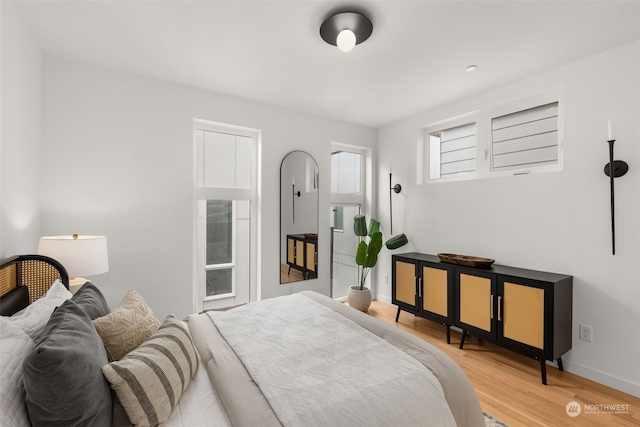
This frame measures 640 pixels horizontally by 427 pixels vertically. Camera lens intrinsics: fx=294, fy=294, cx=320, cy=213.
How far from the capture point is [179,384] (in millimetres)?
1139

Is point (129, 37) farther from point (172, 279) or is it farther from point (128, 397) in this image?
point (128, 397)

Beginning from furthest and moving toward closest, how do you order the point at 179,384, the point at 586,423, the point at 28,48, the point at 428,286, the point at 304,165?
the point at 304,165 → the point at 428,286 → the point at 28,48 → the point at 586,423 → the point at 179,384

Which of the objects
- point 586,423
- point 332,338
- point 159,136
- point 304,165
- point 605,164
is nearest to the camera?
point 332,338

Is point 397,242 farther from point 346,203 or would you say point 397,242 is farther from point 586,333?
point 586,333

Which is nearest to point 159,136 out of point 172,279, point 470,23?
point 172,279

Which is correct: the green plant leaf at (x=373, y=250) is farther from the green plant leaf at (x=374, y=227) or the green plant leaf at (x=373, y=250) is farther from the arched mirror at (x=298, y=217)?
the arched mirror at (x=298, y=217)

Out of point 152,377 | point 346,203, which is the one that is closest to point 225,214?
point 346,203

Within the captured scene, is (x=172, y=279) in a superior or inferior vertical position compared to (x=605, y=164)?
inferior

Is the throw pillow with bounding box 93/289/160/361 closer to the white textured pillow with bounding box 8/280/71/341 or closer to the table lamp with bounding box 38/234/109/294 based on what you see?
the white textured pillow with bounding box 8/280/71/341

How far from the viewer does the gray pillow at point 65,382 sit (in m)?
0.75

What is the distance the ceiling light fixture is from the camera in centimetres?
182

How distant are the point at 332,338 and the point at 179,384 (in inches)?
31.0

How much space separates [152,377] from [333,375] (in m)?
0.70

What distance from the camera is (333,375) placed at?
127 centimetres
